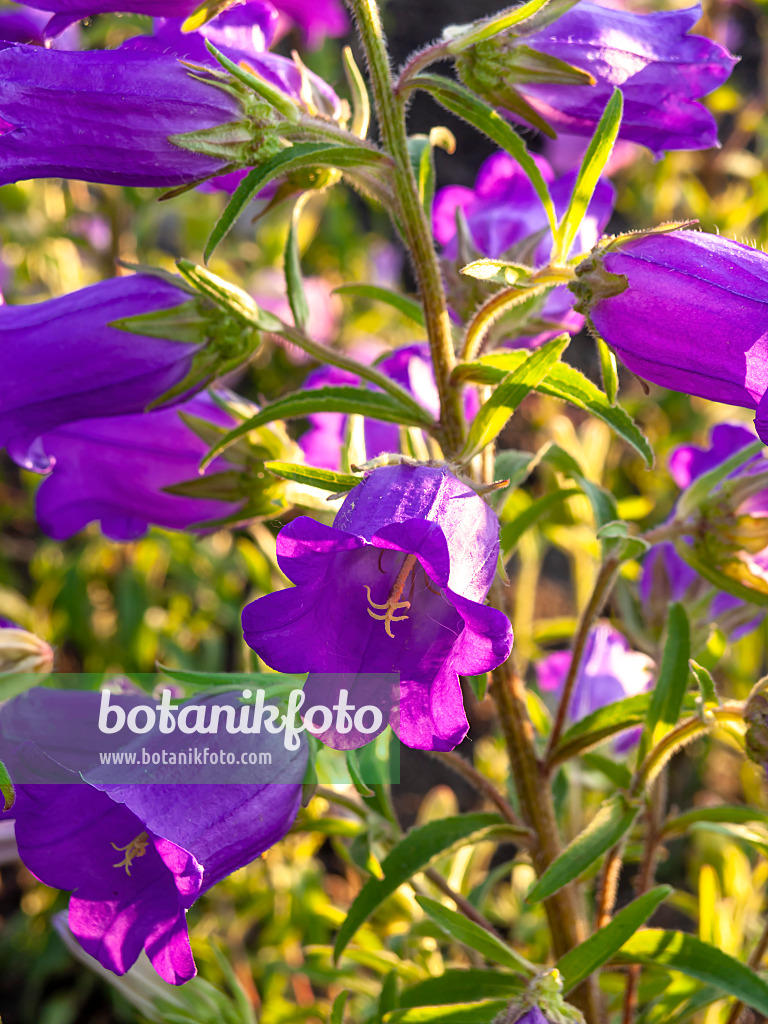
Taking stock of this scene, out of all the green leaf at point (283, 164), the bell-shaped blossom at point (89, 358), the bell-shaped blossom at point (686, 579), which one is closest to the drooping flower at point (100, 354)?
the bell-shaped blossom at point (89, 358)

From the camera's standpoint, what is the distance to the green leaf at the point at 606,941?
108 centimetres

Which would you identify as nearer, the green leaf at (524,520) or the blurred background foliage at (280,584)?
the green leaf at (524,520)

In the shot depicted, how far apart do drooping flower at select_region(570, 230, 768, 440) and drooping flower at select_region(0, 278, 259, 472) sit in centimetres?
44

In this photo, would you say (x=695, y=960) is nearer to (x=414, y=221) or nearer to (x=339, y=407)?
(x=339, y=407)

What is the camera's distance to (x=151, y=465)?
130cm

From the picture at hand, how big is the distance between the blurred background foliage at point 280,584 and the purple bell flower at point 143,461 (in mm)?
446

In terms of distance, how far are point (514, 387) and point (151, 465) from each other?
576mm

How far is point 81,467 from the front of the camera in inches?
52.5

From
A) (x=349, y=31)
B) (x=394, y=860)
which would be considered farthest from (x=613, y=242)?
(x=349, y=31)

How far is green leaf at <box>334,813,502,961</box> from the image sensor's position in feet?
3.80

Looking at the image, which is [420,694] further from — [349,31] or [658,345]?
[349,31]

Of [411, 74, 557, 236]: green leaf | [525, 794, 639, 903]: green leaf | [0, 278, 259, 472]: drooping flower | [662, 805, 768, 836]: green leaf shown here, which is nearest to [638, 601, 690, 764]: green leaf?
[525, 794, 639, 903]: green leaf

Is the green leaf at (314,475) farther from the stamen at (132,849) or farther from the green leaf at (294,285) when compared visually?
the stamen at (132,849)

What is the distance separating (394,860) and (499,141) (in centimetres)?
84
